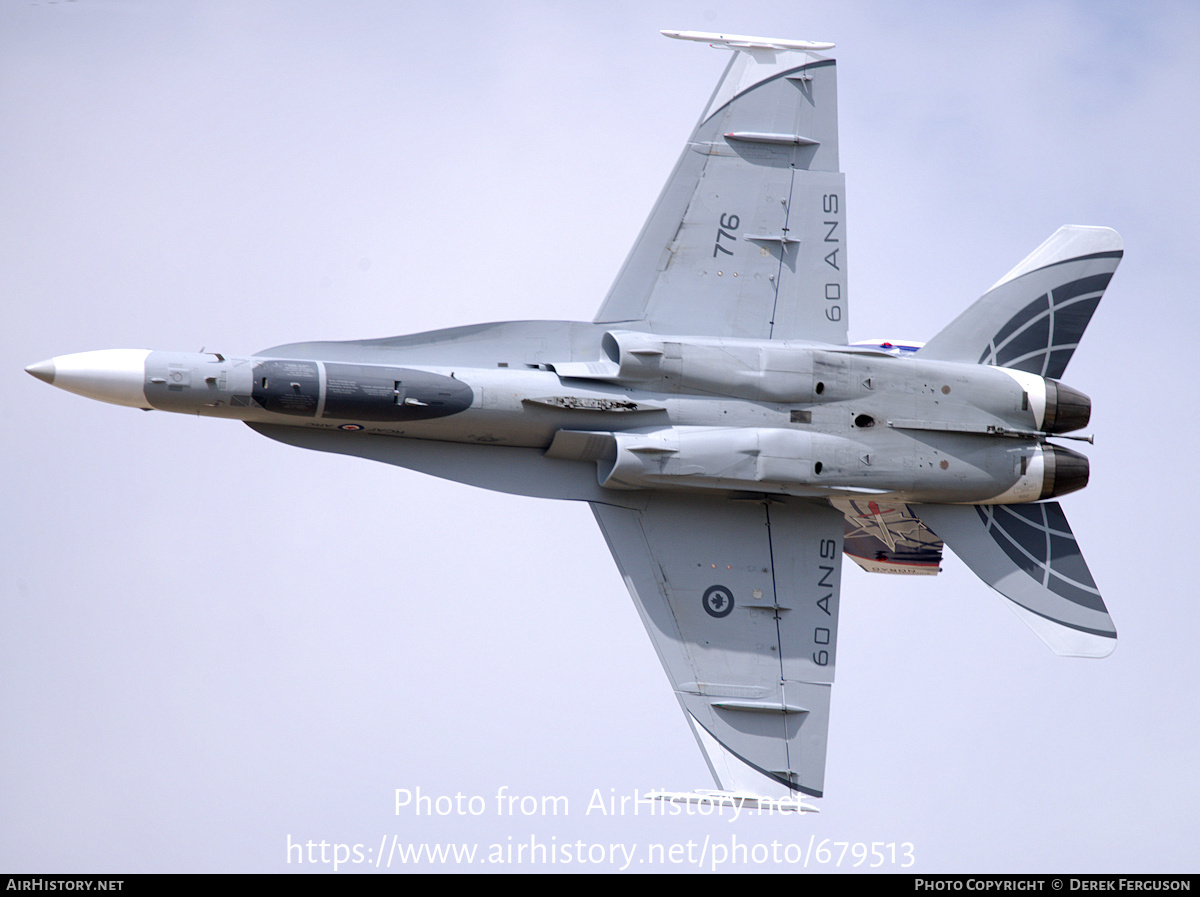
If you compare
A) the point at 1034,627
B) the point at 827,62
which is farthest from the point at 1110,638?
the point at 827,62

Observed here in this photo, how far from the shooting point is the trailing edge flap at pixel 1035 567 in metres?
16.8

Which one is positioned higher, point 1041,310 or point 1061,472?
point 1041,310

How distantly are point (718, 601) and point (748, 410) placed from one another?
2.45m

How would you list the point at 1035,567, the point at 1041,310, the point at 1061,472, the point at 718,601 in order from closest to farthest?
the point at 718,601
the point at 1061,472
the point at 1035,567
the point at 1041,310

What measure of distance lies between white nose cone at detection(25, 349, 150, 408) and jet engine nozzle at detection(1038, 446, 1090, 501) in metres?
10.8

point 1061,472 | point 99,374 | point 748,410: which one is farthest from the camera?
point 1061,472

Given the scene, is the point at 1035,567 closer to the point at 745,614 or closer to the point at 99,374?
the point at 745,614

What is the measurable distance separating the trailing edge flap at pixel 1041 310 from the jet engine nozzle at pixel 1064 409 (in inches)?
18.6

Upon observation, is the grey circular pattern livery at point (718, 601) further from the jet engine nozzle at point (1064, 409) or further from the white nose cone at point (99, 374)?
the white nose cone at point (99, 374)

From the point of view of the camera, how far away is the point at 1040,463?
16531mm

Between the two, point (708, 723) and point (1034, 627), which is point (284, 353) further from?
point (1034, 627)

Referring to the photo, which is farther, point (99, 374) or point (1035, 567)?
point (1035, 567)

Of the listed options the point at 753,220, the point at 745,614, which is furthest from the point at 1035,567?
the point at 753,220

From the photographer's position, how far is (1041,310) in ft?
56.8
